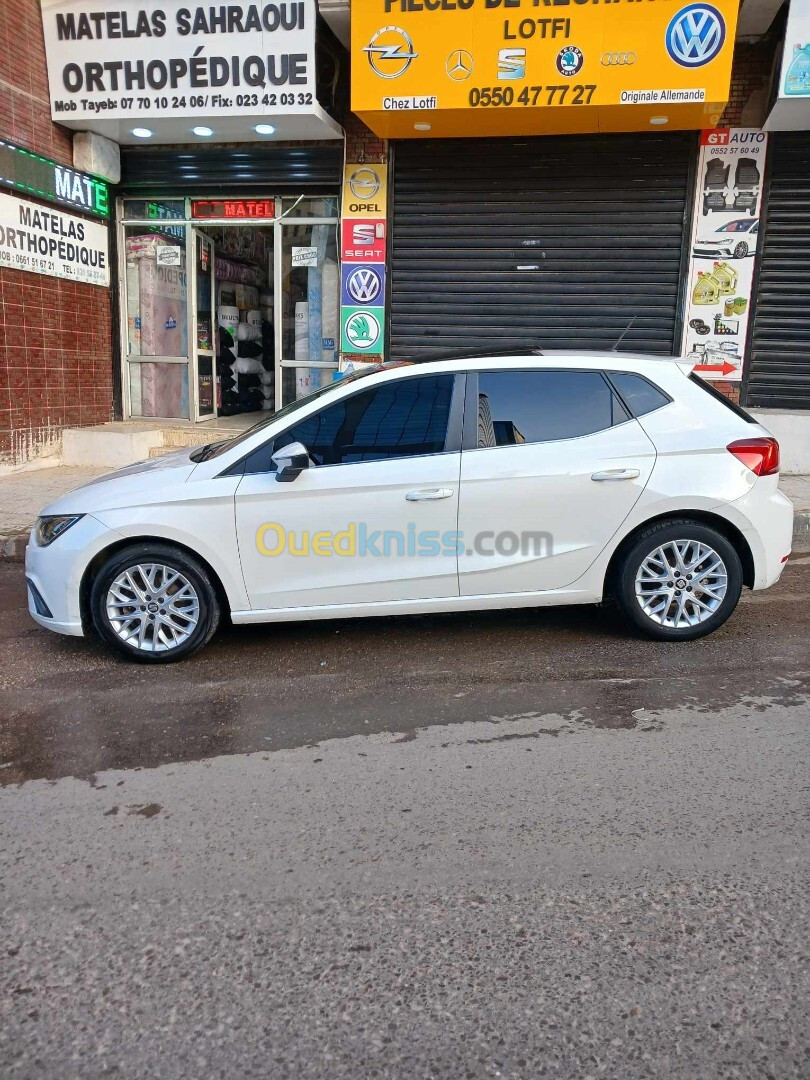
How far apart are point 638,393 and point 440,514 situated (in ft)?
4.73

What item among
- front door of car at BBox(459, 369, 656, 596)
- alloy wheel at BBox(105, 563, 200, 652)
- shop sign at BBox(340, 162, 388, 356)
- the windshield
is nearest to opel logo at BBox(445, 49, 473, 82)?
shop sign at BBox(340, 162, 388, 356)

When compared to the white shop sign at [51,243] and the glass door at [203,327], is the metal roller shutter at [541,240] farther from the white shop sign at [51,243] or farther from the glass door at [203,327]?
the white shop sign at [51,243]

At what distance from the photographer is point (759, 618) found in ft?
19.1

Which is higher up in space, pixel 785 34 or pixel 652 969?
pixel 785 34

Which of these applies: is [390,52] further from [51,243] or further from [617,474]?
[617,474]

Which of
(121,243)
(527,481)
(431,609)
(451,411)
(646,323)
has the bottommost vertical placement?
(431,609)

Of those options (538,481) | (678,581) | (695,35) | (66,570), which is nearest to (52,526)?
(66,570)

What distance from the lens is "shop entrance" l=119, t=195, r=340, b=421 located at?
473 inches

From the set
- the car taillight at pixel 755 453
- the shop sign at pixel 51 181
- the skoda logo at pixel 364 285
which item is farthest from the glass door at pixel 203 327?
the car taillight at pixel 755 453

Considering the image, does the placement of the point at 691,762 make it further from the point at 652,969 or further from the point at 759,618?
the point at 759,618

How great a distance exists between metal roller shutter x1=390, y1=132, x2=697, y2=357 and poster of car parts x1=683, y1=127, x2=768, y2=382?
199 millimetres

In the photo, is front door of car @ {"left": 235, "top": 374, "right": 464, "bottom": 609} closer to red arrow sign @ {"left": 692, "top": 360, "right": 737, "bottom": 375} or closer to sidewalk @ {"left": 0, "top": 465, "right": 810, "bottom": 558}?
sidewalk @ {"left": 0, "top": 465, "right": 810, "bottom": 558}

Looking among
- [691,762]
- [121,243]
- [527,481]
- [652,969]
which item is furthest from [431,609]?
[121,243]

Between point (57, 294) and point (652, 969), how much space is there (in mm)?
11070
